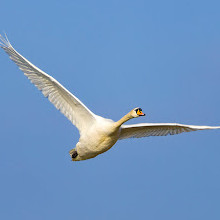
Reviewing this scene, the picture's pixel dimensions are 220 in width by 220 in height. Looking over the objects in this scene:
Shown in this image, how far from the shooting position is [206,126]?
26.1 m

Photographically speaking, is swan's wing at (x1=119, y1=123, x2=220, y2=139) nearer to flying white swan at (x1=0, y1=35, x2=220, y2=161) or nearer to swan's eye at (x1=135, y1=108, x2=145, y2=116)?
flying white swan at (x1=0, y1=35, x2=220, y2=161)

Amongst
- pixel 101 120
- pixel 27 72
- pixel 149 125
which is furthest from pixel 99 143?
pixel 27 72

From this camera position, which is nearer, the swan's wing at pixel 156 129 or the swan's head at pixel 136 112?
the swan's head at pixel 136 112

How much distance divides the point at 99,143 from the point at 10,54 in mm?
5007

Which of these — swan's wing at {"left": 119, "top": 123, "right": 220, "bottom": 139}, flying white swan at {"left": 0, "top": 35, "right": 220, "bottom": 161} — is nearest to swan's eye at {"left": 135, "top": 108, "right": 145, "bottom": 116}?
flying white swan at {"left": 0, "top": 35, "right": 220, "bottom": 161}

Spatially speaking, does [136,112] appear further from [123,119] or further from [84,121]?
[84,121]

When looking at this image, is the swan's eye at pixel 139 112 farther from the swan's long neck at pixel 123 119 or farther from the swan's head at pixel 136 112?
the swan's long neck at pixel 123 119

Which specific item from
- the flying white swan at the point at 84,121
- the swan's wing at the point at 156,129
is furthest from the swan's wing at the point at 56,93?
the swan's wing at the point at 156,129

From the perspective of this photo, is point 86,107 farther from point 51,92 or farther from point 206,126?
point 206,126

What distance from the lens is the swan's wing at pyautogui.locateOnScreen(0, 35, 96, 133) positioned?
24.8m

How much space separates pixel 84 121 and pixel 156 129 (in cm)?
307

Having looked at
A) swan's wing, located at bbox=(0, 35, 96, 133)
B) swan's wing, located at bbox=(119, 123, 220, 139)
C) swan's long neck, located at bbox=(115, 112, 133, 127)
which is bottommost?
swan's wing, located at bbox=(119, 123, 220, 139)

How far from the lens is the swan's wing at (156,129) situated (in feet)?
84.4

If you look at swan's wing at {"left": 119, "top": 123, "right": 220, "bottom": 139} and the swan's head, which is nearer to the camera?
the swan's head
